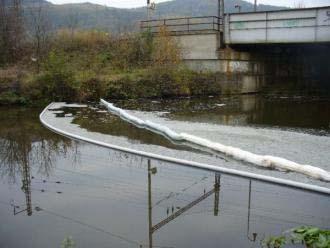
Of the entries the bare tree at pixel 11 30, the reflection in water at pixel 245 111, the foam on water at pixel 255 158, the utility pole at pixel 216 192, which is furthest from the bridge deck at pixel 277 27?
the utility pole at pixel 216 192

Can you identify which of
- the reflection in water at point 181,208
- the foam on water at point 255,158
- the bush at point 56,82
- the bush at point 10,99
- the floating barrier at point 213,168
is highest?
the bush at point 56,82

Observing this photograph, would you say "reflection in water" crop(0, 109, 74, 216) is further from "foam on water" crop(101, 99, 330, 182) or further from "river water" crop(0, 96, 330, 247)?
"foam on water" crop(101, 99, 330, 182)

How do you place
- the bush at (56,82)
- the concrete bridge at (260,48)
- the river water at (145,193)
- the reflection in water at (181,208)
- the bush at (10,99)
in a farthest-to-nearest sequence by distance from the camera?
the concrete bridge at (260,48)
the bush at (56,82)
the bush at (10,99)
the reflection in water at (181,208)
the river water at (145,193)

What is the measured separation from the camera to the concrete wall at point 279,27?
75.7 ft

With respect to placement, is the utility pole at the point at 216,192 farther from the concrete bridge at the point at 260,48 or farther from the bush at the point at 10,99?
the concrete bridge at the point at 260,48

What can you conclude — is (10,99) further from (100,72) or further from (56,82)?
(100,72)

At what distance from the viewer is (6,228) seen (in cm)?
562

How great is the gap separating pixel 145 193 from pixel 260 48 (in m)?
23.1

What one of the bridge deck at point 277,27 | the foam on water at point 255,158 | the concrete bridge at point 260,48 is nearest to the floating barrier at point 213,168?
the foam on water at point 255,158

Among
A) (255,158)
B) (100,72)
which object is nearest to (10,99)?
(100,72)

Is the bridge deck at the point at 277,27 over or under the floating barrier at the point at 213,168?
over

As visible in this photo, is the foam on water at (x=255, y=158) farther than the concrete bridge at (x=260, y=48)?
No

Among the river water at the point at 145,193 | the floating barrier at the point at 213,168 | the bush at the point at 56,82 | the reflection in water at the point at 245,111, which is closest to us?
the river water at the point at 145,193

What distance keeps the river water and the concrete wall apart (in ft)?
40.0
